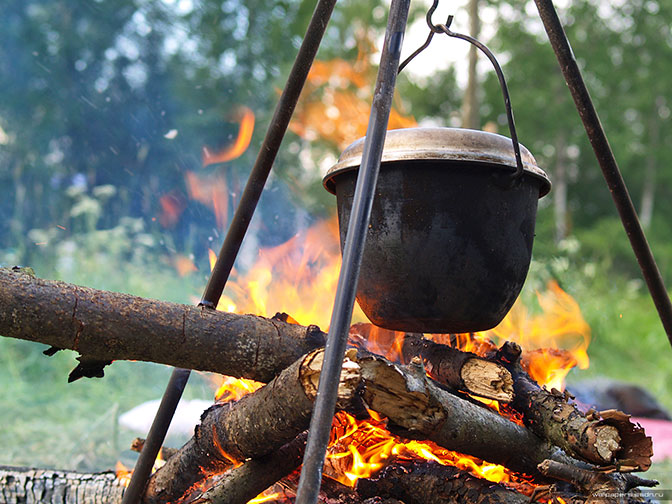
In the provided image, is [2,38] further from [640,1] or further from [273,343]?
[640,1]

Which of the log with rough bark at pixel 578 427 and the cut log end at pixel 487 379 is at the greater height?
the cut log end at pixel 487 379

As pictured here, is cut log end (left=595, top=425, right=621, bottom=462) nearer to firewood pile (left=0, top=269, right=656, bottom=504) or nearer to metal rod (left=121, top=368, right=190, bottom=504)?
firewood pile (left=0, top=269, right=656, bottom=504)

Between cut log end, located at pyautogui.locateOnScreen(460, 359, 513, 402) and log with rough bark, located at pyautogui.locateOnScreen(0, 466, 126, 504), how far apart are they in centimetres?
143

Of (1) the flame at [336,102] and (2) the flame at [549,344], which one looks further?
(1) the flame at [336,102]

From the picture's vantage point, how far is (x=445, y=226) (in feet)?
5.80

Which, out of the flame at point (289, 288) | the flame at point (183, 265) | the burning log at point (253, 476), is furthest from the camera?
the flame at point (183, 265)

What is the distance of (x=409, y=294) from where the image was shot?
1.82 metres

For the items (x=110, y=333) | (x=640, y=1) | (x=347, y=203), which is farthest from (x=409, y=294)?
(x=640, y=1)

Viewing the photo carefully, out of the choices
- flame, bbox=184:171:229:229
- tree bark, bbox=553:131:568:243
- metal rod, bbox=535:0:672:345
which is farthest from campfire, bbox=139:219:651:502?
tree bark, bbox=553:131:568:243

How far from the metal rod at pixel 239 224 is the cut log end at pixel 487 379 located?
97cm

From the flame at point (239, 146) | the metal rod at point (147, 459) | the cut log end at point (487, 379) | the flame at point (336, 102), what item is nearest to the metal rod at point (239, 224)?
the metal rod at point (147, 459)

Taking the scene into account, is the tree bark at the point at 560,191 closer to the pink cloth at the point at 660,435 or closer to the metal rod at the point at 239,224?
the pink cloth at the point at 660,435

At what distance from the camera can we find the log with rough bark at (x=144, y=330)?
5.03ft

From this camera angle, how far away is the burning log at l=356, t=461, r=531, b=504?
5.31 feet
